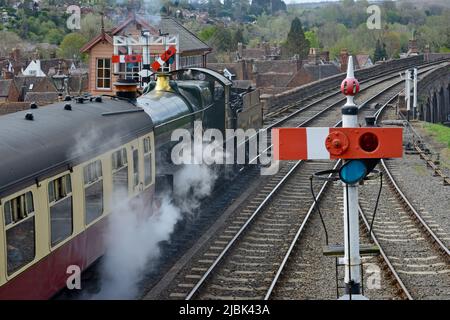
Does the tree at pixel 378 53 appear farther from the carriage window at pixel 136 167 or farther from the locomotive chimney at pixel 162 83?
the carriage window at pixel 136 167

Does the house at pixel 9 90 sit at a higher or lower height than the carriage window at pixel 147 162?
higher

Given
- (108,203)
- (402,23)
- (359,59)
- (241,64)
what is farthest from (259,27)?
(108,203)

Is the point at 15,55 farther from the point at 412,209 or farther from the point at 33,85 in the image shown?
the point at 412,209

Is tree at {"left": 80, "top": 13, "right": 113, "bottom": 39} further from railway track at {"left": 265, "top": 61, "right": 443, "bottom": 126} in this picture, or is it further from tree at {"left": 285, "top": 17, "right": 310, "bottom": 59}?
tree at {"left": 285, "top": 17, "right": 310, "bottom": 59}

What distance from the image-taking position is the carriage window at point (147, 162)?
10.2m

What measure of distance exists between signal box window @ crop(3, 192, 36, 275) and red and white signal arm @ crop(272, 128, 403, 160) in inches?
109

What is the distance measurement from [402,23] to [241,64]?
77113 millimetres

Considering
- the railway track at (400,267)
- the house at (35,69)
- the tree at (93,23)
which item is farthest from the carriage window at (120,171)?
the house at (35,69)

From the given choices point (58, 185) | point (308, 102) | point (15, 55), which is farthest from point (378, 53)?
point (58, 185)

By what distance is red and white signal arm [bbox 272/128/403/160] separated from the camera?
3.96 meters

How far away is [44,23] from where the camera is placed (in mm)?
81375

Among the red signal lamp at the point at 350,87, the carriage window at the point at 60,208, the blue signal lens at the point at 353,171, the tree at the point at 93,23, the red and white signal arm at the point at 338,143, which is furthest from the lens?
the tree at the point at 93,23

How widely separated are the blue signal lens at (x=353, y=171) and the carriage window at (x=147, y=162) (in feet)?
20.2

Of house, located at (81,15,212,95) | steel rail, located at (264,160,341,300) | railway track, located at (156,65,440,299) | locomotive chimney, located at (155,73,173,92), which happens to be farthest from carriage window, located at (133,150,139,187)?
house, located at (81,15,212,95)
